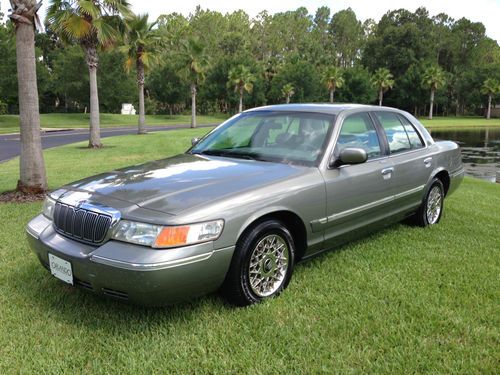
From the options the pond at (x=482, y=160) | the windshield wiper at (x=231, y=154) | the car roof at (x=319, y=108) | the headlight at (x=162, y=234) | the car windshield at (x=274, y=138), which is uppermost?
the car roof at (x=319, y=108)

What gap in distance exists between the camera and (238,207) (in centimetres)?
331

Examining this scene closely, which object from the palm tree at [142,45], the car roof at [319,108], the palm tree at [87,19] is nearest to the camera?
the car roof at [319,108]

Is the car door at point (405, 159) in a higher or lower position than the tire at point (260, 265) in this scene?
higher

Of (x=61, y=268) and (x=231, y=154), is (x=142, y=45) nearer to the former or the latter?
(x=231, y=154)

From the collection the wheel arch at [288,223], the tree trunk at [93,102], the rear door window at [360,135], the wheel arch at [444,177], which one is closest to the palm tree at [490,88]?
the tree trunk at [93,102]

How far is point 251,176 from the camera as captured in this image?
3.71 m

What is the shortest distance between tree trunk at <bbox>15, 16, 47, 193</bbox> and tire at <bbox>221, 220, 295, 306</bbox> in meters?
5.47

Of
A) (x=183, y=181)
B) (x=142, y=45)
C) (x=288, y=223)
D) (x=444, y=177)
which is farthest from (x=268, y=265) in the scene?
(x=142, y=45)

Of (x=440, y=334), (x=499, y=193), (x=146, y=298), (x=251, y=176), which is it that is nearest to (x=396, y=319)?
(x=440, y=334)

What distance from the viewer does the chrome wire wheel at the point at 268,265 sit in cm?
351

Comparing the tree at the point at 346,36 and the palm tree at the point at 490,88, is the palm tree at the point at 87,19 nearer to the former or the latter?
the palm tree at the point at 490,88

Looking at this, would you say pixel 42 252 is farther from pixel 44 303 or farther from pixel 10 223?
pixel 10 223

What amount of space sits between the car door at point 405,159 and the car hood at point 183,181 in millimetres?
1484

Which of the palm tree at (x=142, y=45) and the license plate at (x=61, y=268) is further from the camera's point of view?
the palm tree at (x=142, y=45)
